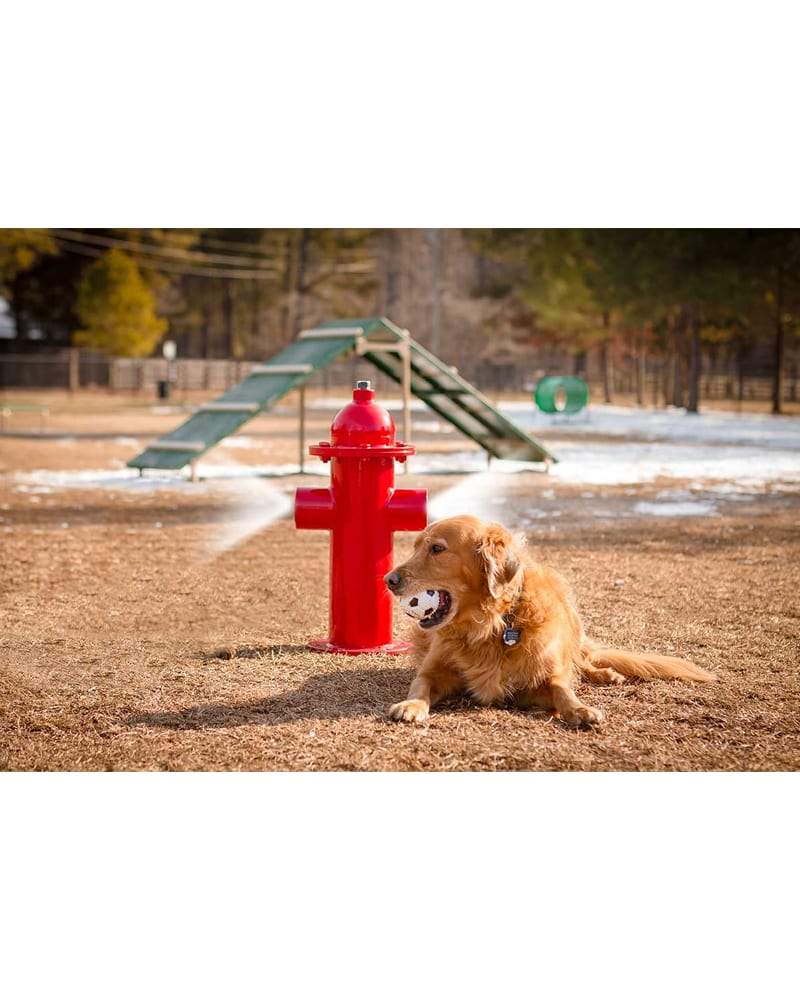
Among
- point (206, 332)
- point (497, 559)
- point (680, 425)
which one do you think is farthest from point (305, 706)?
point (206, 332)

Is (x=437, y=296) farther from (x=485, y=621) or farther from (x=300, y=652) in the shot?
(x=485, y=621)

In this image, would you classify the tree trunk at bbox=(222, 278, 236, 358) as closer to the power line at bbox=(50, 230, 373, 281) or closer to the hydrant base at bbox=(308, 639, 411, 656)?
the power line at bbox=(50, 230, 373, 281)

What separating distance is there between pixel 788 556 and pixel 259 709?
15.7ft

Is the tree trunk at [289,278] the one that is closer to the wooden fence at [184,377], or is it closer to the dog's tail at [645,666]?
the wooden fence at [184,377]

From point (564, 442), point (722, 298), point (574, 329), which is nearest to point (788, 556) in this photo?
point (564, 442)

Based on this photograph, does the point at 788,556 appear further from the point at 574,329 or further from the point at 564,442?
the point at 574,329

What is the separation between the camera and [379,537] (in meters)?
5.42

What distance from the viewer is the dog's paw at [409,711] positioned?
445 centimetres

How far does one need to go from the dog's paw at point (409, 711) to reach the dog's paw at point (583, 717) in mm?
528

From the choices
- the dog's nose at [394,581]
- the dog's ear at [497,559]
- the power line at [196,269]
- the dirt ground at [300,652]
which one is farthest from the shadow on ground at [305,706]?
the power line at [196,269]

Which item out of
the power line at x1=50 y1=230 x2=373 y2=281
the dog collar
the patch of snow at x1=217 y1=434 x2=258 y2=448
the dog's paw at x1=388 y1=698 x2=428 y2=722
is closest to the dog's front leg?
the dog's paw at x1=388 y1=698 x2=428 y2=722

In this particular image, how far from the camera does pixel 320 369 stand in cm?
1350

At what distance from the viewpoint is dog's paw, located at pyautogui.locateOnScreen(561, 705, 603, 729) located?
445 centimetres

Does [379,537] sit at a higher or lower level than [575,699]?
higher
